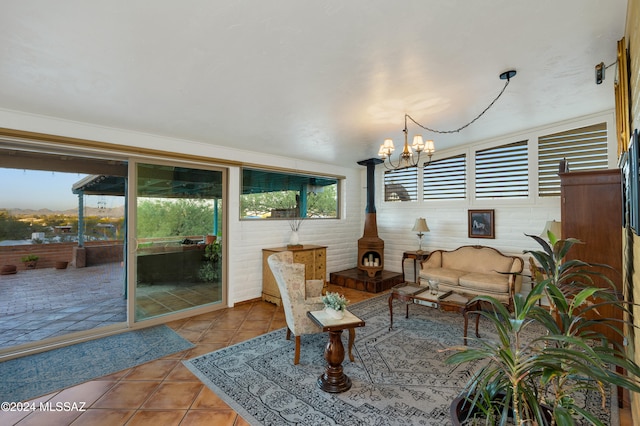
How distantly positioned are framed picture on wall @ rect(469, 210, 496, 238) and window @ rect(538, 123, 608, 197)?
2.66 feet

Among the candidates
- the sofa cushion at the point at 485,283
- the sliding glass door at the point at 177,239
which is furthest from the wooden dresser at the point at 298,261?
the sofa cushion at the point at 485,283

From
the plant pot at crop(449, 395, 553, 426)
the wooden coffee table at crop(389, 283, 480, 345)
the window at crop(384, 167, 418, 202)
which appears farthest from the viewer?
the window at crop(384, 167, 418, 202)

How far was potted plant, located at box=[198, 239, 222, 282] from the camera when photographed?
14.8ft

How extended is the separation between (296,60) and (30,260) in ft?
16.0

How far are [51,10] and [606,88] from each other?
4.91 metres

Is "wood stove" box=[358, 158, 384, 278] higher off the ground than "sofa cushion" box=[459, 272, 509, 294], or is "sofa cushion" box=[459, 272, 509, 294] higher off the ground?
"wood stove" box=[358, 158, 384, 278]

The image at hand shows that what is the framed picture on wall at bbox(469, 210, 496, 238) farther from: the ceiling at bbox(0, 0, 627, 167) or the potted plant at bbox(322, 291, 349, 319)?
the potted plant at bbox(322, 291, 349, 319)

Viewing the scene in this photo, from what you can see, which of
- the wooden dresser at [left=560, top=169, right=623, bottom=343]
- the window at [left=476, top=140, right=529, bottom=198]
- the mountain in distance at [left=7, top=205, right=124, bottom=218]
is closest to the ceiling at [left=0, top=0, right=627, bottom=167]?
the wooden dresser at [left=560, top=169, right=623, bottom=343]

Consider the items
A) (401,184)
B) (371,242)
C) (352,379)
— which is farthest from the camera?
(401,184)

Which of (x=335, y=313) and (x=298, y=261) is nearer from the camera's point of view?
(x=335, y=313)

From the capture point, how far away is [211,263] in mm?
4582

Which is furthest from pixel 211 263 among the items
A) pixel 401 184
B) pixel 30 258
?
pixel 401 184

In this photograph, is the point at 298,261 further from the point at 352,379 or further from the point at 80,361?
the point at 80,361

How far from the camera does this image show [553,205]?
14.6 ft
